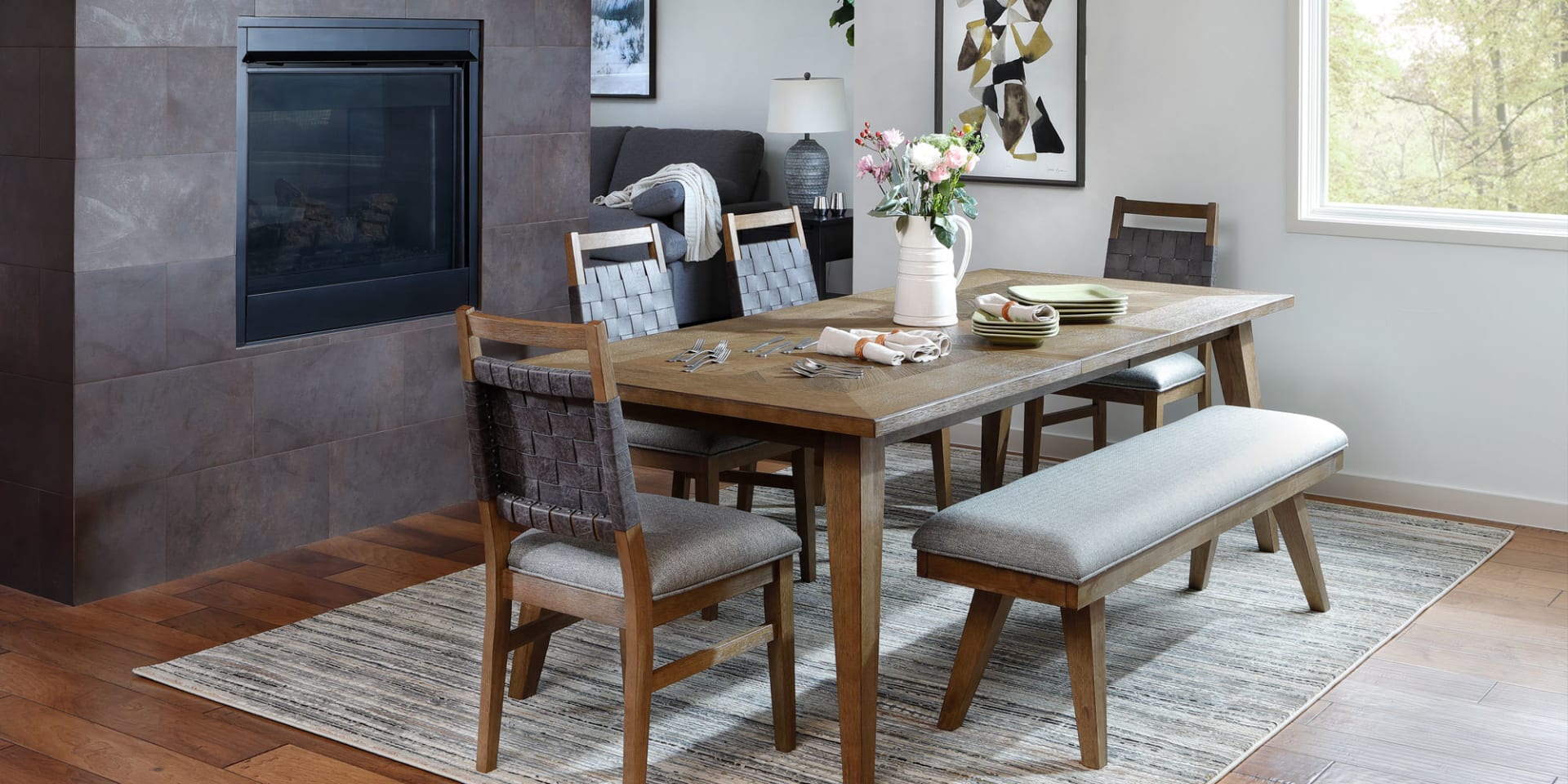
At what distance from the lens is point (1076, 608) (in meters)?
2.63

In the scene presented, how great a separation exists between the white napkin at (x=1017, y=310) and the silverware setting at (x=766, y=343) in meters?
0.47

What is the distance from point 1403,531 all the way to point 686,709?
96.6 inches

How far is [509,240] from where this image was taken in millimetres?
4656

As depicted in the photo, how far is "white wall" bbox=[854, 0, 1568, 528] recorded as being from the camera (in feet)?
14.6

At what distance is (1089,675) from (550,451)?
1.07m

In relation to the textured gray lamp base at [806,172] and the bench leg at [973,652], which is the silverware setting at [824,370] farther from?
the textured gray lamp base at [806,172]

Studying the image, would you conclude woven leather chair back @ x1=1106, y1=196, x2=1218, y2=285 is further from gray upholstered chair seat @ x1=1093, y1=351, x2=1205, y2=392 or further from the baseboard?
the baseboard

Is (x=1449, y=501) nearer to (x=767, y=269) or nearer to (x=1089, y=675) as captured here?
(x=767, y=269)

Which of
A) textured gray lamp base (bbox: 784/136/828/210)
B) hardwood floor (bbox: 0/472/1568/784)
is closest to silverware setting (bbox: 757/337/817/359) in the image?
hardwood floor (bbox: 0/472/1568/784)

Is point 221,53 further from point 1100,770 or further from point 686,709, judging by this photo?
point 1100,770

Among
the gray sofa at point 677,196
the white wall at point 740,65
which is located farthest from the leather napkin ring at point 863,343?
the white wall at point 740,65

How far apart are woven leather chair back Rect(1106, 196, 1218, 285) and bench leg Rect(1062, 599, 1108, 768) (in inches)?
88.7

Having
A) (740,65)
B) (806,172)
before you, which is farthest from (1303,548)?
(740,65)

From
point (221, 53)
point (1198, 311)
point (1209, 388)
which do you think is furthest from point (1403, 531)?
point (221, 53)
